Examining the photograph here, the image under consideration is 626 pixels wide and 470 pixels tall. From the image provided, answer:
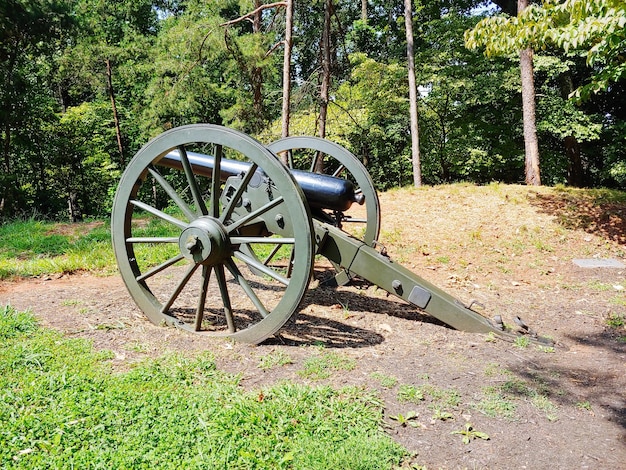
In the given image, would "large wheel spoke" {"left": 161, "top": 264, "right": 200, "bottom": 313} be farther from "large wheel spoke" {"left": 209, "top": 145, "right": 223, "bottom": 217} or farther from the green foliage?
the green foliage

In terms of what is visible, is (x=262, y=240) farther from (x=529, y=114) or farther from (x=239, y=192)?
(x=529, y=114)

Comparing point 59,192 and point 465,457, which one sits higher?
point 59,192

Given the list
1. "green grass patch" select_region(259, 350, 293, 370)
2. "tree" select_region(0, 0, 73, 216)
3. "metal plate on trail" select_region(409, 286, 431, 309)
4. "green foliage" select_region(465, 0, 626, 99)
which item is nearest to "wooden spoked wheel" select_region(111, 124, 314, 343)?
"green grass patch" select_region(259, 350, 293, 370)

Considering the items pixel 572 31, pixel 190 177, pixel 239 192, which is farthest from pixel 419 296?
pixel 572 31

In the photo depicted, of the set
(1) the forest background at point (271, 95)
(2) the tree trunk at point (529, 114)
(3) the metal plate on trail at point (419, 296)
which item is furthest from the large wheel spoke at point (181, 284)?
(2) the tree trunk at point (529, 114)

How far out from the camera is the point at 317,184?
13.4ft

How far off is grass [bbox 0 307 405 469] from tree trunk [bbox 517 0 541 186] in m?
9.41

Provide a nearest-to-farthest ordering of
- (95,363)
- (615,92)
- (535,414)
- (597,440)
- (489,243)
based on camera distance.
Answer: (597,440) → (535,414) → (95,363) → (489,243) → (615,92)

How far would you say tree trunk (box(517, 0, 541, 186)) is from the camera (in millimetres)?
10141

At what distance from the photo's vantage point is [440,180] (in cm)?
1841

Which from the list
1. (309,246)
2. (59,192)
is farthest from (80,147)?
(309,246)

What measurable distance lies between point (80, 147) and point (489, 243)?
16108 millimetres

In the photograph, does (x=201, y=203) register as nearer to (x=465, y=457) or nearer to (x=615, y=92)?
(x=465, y=457)

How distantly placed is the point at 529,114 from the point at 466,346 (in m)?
8.55
